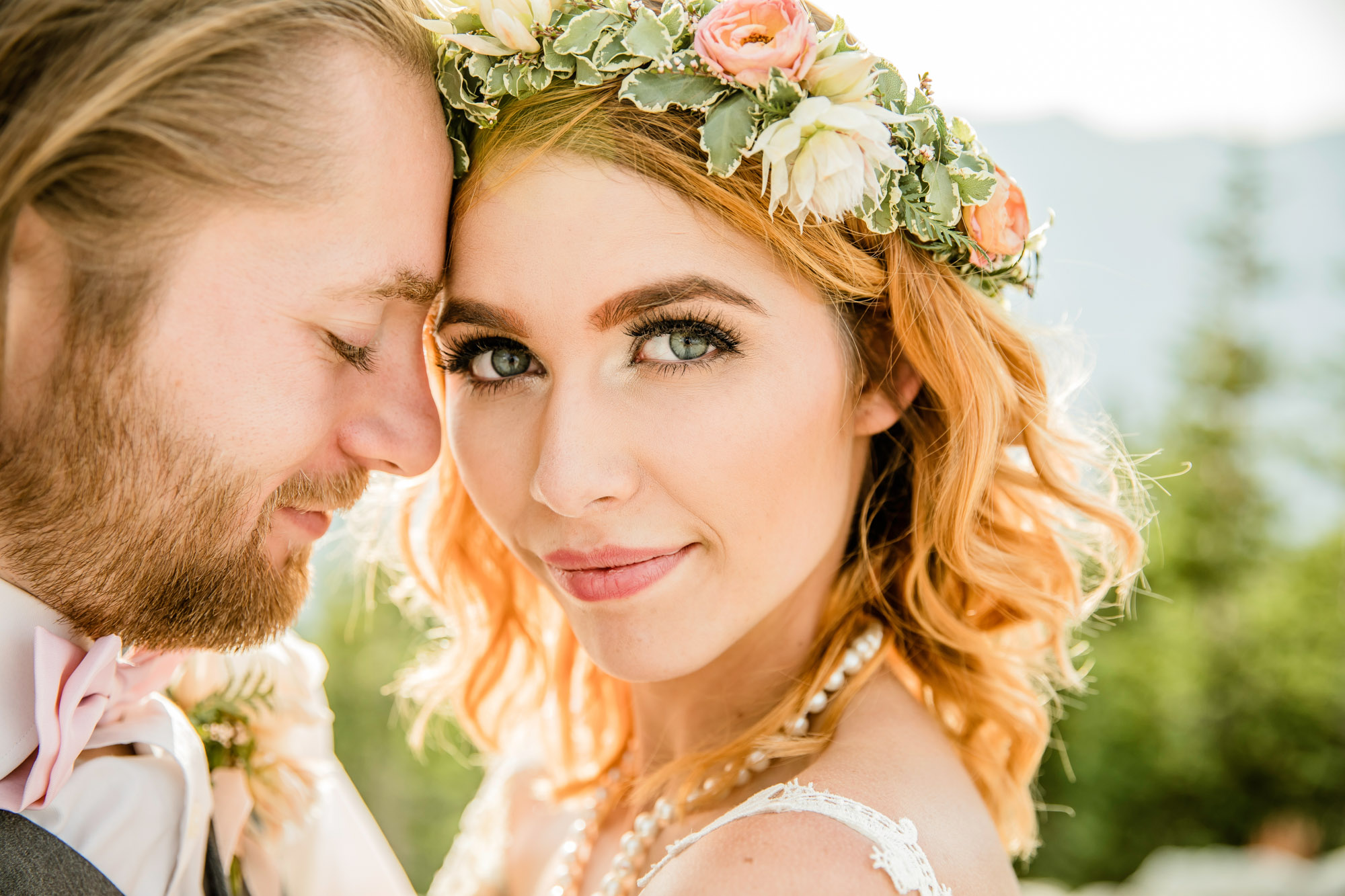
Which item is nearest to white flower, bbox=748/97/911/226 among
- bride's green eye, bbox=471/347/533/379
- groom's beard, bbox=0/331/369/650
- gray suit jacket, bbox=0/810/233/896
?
bride's green eye, bbox=471/347/533/379

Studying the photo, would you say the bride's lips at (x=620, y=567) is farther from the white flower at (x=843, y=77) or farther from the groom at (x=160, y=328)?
the white flower at (x=843, y=77)

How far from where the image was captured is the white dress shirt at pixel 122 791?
1.66 meters

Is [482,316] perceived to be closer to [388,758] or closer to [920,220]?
[920,220]

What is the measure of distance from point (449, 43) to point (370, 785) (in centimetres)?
1384

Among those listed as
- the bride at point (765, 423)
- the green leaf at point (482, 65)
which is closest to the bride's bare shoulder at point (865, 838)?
the bride at point (765, 423)

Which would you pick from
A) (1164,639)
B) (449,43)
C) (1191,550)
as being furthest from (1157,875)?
(1191,550)

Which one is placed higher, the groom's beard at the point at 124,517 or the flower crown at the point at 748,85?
the flower crown at the point at 748,85

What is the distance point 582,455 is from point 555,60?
0.74 meters

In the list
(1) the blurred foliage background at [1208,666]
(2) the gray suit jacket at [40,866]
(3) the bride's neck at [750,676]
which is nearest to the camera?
(2) the gray suit jacket at [40,866]

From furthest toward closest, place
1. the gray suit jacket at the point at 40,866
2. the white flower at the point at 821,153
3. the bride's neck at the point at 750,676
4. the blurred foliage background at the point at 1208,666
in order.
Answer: the blurred foliage background at the point at 1208,666
the bride's neck at the point at 750,676
the white flower at the point at 821,153
the gray suit jacket at the point at 40,866

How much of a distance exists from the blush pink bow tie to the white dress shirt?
0.09 feet

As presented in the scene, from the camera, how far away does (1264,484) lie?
556 inches

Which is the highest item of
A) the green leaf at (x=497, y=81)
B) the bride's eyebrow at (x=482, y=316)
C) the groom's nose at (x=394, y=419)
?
the green leaf at (x=497, y=81)

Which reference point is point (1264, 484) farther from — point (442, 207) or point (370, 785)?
point (442, 207)
